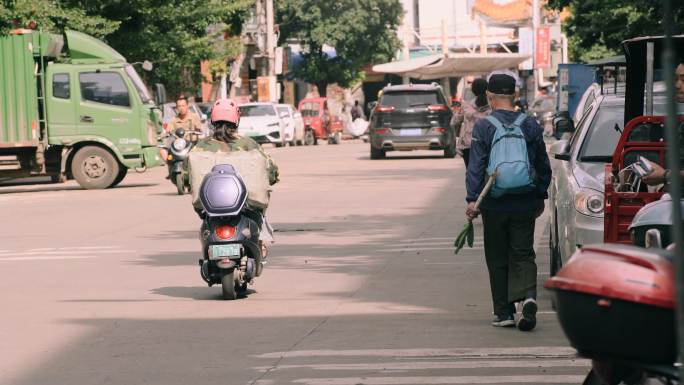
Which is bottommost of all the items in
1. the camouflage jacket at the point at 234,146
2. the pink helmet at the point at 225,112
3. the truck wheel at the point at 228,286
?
the truck wheel at the point at 228,286

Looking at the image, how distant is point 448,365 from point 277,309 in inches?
106

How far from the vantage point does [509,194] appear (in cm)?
914

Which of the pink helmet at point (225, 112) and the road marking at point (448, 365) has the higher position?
the pink helmet at point (225, 112)

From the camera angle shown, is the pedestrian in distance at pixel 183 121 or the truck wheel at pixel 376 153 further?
the truck wheel at pixel 376 153

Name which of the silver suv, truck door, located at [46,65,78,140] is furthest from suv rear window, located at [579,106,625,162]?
the silver suv

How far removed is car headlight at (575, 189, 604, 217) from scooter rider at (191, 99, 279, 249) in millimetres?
2479

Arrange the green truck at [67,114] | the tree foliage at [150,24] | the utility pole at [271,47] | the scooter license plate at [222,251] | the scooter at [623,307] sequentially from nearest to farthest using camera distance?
the scooter at [623,307], the scooter license plate at [222,251], the green truck at [67,114], the tree foliage at [150,24], the utility pole at [271,47]

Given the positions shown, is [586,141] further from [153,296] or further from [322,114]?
[322,114]

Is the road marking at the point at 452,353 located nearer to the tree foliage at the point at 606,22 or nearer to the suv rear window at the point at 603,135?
the suv rear window at the point at 603,135

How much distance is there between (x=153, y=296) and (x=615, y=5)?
786 inches

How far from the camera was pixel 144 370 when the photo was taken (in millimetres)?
8023

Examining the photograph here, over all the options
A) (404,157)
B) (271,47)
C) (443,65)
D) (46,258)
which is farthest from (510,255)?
(271,47)

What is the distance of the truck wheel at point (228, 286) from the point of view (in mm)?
10922

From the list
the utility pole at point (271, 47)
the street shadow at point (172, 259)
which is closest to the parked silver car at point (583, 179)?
the street shadow at point (172, 259)
